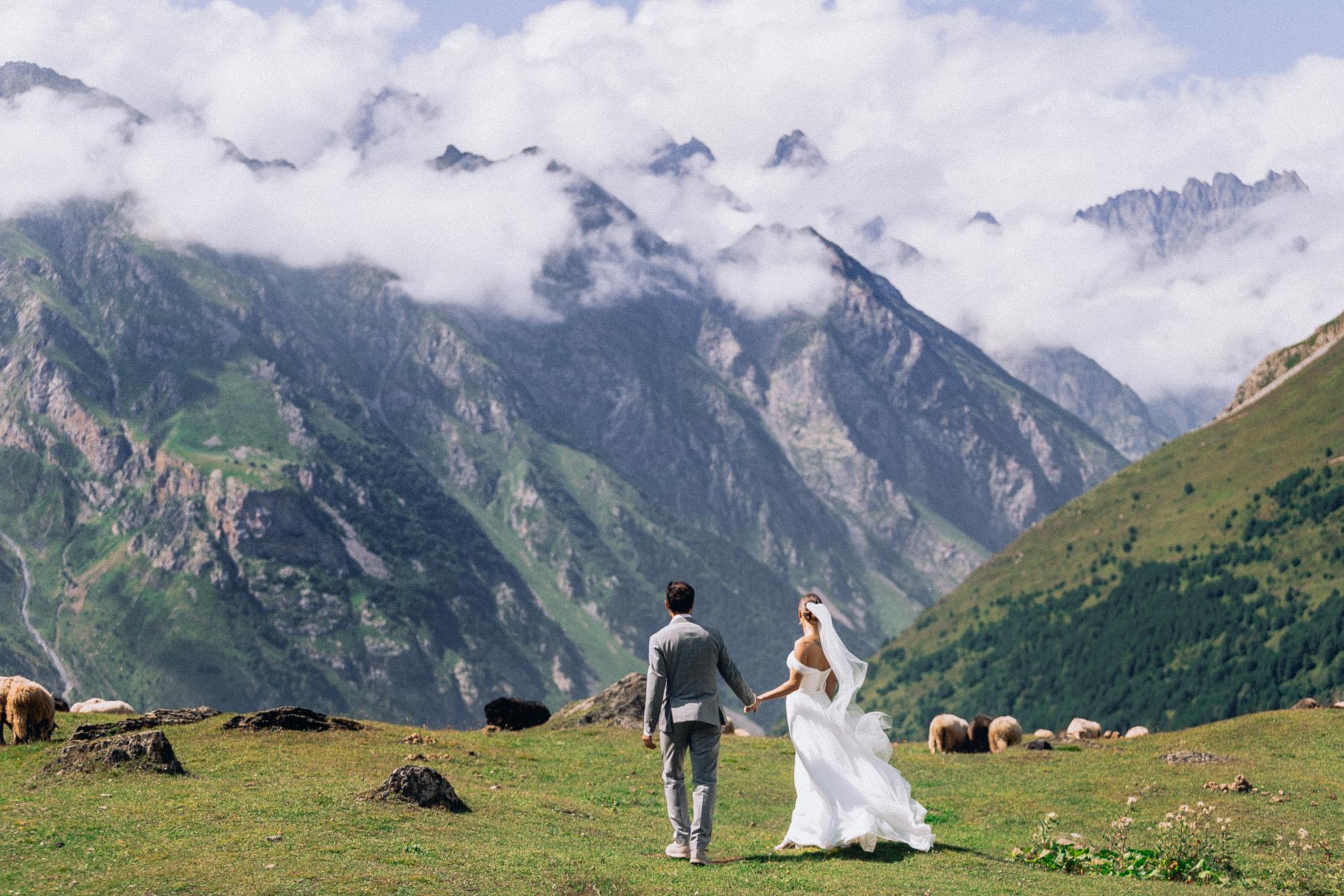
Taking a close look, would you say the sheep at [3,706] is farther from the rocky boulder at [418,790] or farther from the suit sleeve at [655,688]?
the suit sleeve at [655,688]

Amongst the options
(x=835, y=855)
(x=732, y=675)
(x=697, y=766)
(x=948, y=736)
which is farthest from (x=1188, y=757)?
(x=697, y=766)

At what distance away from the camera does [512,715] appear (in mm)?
67000

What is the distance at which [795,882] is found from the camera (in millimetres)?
26984

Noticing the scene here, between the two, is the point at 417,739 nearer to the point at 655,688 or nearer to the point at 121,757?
the point at 121,757

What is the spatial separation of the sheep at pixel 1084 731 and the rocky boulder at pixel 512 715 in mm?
31221

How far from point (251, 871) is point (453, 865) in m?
4.37

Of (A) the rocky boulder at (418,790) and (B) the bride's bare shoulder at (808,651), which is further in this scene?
(A) the rocky boulder at (418,790)

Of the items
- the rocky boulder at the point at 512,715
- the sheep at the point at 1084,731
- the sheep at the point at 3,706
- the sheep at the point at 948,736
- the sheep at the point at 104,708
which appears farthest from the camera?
the sheep at the point at 1084,731

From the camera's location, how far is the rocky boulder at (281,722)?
4884 centimetres

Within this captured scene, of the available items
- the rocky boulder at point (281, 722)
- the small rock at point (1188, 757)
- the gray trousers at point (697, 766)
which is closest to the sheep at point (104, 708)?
the rocky boulder at point (281, 722)

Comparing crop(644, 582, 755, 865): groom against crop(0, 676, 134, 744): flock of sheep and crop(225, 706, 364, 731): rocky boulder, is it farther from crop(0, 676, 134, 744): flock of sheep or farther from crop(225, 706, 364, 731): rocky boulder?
crop(0, 676, 134, 744): flock of sheep

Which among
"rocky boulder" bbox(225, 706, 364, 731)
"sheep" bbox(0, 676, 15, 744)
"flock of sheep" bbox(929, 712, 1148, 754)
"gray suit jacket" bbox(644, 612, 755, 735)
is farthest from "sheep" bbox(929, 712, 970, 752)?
"sheep" bbox(0, 676, 15, 744)

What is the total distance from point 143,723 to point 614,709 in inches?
990

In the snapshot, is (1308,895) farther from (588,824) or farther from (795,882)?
(588,824)
